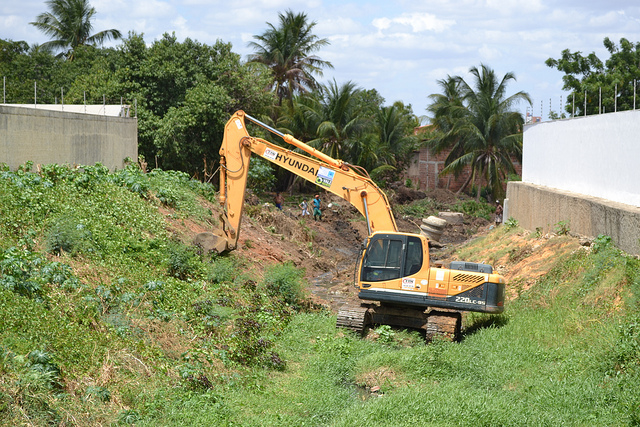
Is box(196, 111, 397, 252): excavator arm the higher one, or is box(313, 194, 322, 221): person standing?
box(196, 111, 397, 252): excavator arm

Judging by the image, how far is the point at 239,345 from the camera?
37.1 ft

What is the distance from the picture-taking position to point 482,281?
43.4ft

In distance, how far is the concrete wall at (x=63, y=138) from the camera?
57.0ft

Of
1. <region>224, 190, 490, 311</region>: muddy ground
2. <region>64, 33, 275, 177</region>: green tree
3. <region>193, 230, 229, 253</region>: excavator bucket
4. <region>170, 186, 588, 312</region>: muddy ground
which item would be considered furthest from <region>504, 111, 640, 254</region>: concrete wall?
<region>64, 33, 275, 177</region>: green tree

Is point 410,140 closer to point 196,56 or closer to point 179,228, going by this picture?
point 196,56

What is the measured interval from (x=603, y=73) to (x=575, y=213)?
27472 mm

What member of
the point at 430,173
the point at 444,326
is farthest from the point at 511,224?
the point at 430,173

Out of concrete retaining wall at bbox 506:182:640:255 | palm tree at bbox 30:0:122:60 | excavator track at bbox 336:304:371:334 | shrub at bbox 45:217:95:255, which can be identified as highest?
palm tree at bbox 30:0:122:60

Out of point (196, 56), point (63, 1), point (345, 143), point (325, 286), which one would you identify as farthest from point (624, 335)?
point (63, 1)

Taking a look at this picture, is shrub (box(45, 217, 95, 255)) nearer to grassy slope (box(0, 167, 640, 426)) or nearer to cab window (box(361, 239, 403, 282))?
grassy slope (box(0, 167, 640, 426))

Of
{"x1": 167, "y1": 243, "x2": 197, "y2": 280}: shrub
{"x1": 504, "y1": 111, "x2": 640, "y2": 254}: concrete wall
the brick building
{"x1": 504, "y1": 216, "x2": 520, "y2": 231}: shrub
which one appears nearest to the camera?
{"x1": 504, "y1": 111, "x2": 640, "y2": 254}: concrete wall

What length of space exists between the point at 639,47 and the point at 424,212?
54.4 feet

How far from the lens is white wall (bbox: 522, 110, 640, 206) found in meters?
14.5

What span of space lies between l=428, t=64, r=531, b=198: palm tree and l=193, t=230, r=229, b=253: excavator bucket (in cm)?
2846
